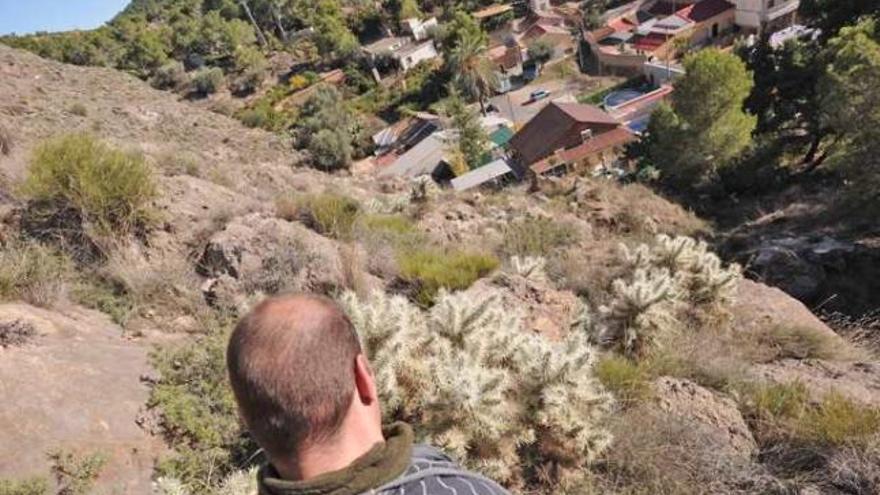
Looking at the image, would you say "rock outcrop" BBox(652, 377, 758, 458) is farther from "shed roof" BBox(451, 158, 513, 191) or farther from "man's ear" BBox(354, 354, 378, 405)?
"shed roof" BBox(451, 158, 513, 191)

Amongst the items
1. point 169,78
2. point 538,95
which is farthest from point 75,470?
point 169,78

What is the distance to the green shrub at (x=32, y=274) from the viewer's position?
4984mm

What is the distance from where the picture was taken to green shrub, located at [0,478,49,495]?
3.06m

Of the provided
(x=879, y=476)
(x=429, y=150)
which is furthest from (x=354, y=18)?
(x=879, y=476)

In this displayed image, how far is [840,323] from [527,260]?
389 cm

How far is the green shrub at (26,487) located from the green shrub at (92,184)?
11.8 ft

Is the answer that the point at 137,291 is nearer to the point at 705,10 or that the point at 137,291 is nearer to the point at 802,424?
the point at 802,424

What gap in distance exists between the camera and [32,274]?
524 centimetres

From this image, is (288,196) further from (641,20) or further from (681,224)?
(641,20)

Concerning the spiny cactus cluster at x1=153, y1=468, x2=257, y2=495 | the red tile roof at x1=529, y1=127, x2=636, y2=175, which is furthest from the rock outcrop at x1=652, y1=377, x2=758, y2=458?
the red tile roof at x1=529, y1=127, x2=636, y2=175

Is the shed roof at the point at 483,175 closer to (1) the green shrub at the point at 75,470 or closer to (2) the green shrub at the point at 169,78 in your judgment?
(1) the green shrub at the point at 75,470

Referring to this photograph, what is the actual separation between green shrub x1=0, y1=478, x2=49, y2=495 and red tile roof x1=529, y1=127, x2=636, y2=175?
25169 mm

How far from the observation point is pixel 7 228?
636 cm

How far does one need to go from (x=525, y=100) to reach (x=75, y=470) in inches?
1622
